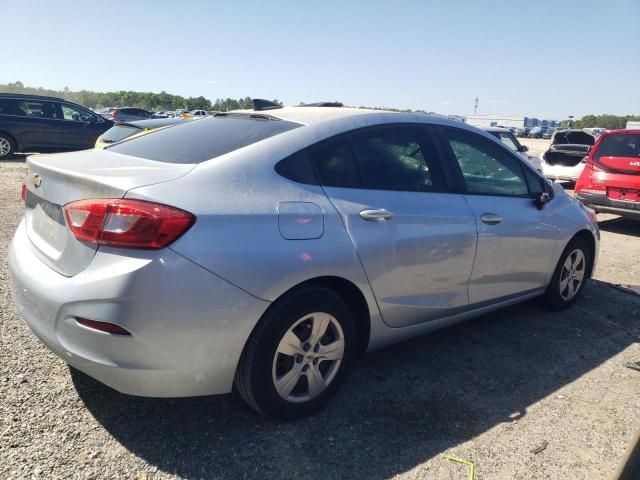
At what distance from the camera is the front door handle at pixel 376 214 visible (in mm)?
2803

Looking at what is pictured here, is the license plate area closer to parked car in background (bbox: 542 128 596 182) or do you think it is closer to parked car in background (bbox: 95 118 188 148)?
parked car in background (bbox: 542 128 596 182)

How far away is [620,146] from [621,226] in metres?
1.55

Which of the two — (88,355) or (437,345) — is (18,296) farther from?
(437,345)

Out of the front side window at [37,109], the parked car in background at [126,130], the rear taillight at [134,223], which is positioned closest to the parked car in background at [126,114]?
the front side window at [37,109]

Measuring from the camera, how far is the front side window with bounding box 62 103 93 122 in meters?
14.6

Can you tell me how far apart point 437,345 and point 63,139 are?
13821 millimetres

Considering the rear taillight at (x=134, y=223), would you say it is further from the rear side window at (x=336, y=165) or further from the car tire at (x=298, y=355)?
the rear side window at (x=336, y=165)

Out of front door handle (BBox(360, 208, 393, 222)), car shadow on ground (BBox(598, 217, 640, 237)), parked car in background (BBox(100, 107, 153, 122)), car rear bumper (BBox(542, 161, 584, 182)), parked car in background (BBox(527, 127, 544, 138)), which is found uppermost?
front door handle (BBox(360, 208, 393, 222))

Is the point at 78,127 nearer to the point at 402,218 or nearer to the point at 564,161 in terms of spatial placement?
the point at 564,161

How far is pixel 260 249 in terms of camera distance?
92.8 inches

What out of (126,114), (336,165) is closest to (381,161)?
(336,165)

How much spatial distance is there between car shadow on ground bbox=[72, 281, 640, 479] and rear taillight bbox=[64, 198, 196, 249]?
3.36 feet

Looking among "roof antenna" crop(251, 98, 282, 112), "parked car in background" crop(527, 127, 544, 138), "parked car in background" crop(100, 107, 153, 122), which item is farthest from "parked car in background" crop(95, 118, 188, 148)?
"parked car in background" crop(527, 127, 544, 138)

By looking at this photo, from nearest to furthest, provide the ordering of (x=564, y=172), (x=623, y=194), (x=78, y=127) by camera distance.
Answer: (x=623, y=194), (x=564, y=172), (x=78, y=127)
